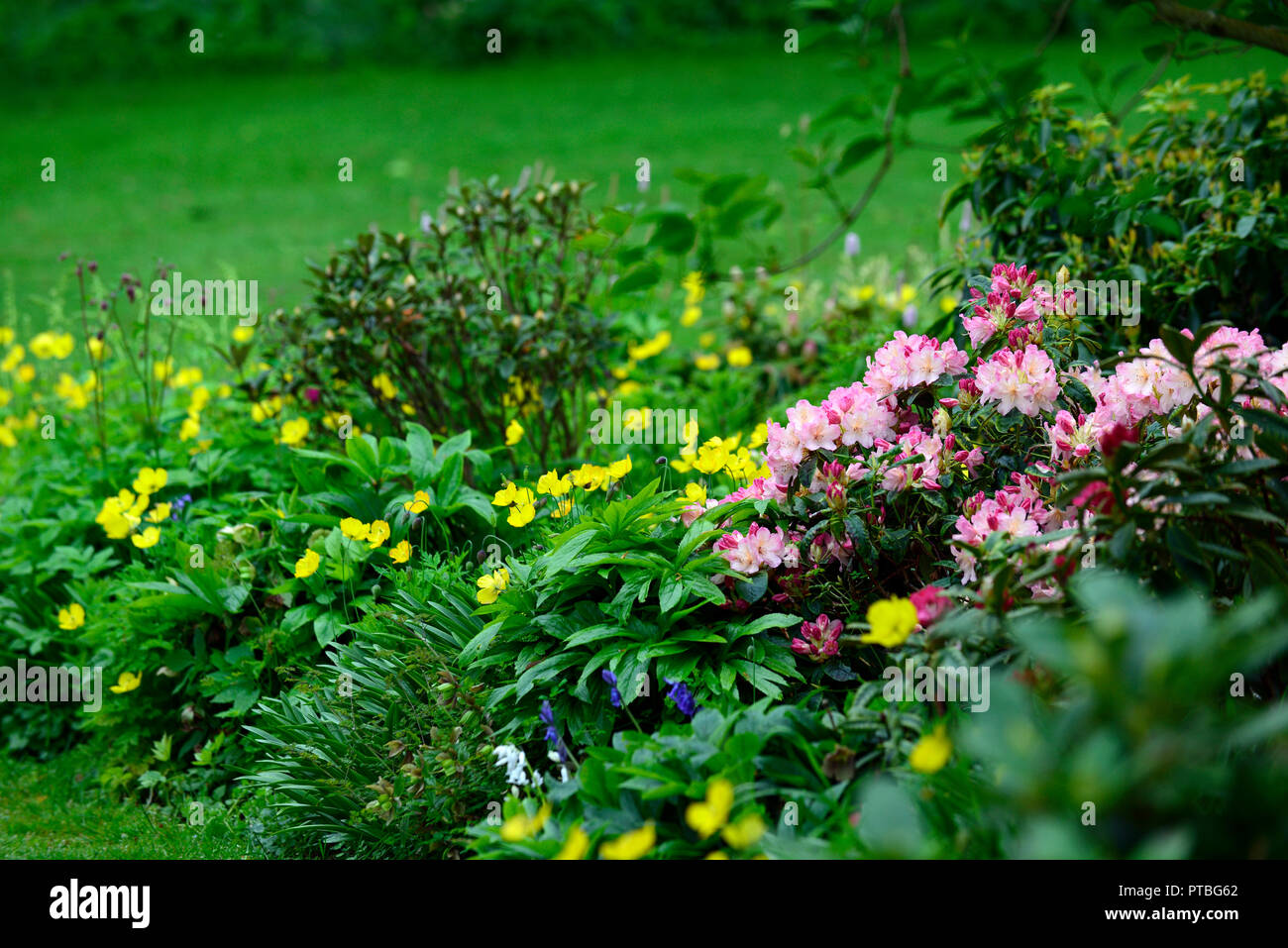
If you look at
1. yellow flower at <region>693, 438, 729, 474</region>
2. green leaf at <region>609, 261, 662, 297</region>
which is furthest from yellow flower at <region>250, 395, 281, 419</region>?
green leaf at <region>609, 261, 662, 297</region>

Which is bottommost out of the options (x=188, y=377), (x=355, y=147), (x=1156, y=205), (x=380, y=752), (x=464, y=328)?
(x=380, y=752)

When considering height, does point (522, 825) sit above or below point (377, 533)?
below

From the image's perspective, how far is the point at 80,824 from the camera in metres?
3.11

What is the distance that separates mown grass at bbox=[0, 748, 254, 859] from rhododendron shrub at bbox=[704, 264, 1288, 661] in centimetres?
152

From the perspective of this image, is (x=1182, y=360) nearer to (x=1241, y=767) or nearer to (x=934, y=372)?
(x=934, y=372)

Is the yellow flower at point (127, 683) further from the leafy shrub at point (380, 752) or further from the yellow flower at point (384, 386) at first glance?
the yellow flower at point (384, 386)

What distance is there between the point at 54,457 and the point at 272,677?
1704 mm

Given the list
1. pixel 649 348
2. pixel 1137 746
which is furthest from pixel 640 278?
pixel 649 348

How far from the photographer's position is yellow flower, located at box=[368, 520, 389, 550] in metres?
3.11

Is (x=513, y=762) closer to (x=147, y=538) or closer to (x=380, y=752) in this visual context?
(x=380, y=752)

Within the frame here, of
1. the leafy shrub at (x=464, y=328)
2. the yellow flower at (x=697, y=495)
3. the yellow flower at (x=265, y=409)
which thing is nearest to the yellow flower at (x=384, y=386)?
the leafy shrub at (x=464, y=328)

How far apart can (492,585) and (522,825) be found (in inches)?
37.0

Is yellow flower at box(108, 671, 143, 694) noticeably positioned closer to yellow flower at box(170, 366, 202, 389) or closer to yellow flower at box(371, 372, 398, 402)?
yellow flower at box(371, 372, 398, 402)

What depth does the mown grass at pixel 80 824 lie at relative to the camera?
9.40 ft
